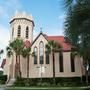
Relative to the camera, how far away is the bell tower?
63.7m

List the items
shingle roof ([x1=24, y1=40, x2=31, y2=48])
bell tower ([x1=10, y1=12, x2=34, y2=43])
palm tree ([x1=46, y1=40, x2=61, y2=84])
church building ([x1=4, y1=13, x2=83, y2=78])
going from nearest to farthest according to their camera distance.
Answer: palm tree ([x1=46, y1=40, x2=61, y2=84]), church building ([x1=4, y1=13, x2=83, y2=78]), shingle roof ([x1=24, y1=40, x2=31, y2=48]), bell tower ([x1=10, y1=12, x2=34, y2=43])

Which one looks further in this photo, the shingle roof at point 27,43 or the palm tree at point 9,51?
the shingle roof at point 27,43

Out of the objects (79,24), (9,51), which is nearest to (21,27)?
(9,51)

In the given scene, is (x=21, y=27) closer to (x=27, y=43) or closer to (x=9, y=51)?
(x=27, y=43)

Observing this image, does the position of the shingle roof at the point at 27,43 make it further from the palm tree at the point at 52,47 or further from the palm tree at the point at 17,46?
the palm tree at the point at 52,47

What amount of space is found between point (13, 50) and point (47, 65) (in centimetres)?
852

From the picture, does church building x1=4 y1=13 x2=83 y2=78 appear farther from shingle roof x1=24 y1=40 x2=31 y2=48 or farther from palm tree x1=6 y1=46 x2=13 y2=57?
palm tree x1=6 y1=46 x2=13 y2=57

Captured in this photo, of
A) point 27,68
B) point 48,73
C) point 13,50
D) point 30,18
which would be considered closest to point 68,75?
point 48,73

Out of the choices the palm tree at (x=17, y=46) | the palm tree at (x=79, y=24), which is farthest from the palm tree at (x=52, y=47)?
the palm tree at (x=79, y=24)

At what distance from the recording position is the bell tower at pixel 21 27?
209 feet

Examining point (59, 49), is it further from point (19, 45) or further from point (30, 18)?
point (30, 18)

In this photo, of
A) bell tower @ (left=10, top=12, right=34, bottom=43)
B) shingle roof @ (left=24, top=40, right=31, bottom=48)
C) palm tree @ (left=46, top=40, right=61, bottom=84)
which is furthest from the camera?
bell tower @ (left=10, top=12, right=34, bottom=43)

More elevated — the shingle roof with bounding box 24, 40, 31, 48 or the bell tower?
the bell tower

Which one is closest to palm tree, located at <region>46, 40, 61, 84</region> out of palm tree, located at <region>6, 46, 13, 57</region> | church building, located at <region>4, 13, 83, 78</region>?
church building, located at <region>4, 13, 83, 78</region>
